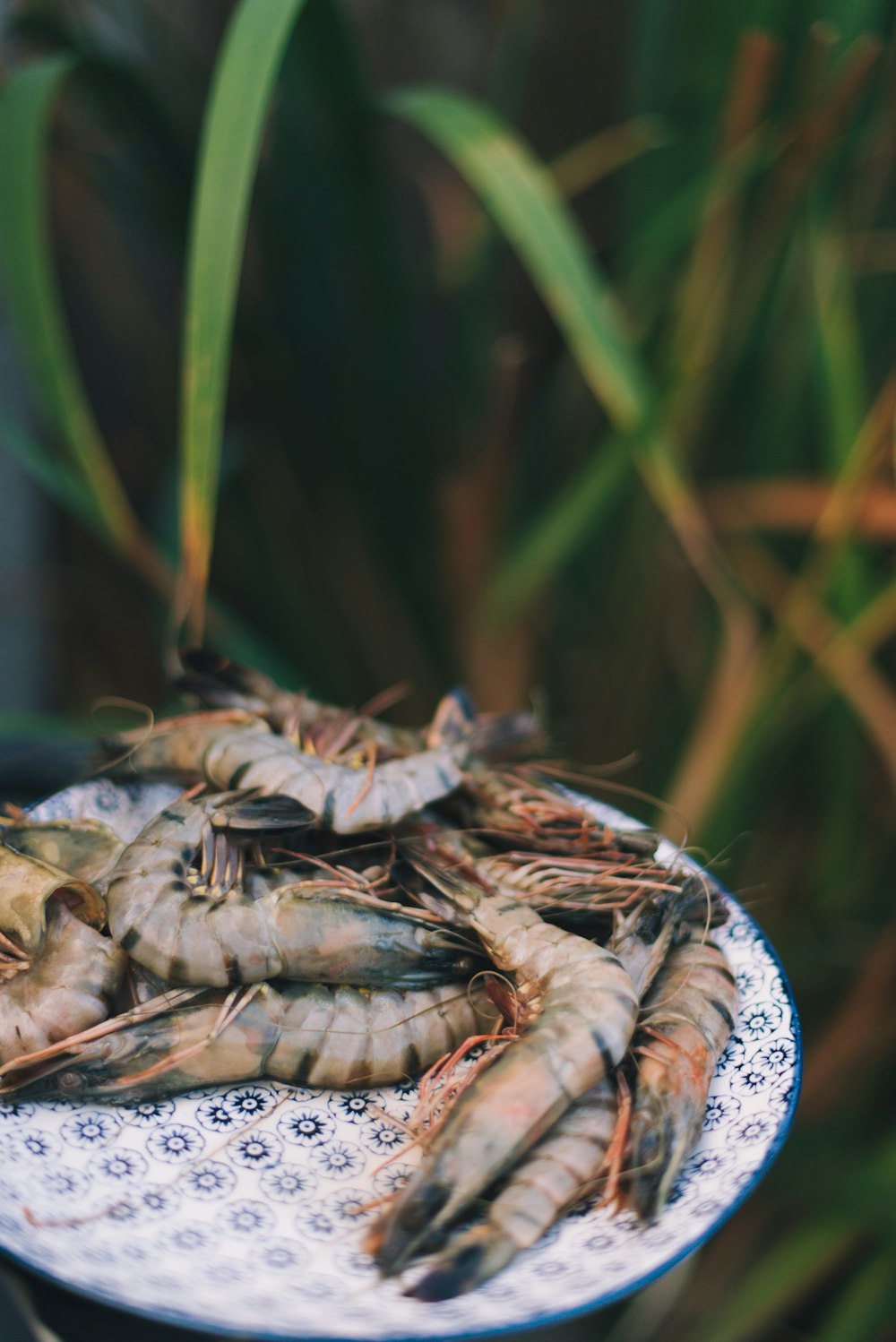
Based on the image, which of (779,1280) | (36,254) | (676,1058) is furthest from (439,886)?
(779,1280)

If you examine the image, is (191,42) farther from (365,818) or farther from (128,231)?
(365,818)

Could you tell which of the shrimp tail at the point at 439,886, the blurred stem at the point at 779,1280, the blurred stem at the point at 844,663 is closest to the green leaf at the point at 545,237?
the blurred stem at the point at 844,663

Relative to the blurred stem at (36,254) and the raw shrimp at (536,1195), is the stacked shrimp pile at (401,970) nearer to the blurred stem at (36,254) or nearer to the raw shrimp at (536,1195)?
the raw shrimp at (536,1195)

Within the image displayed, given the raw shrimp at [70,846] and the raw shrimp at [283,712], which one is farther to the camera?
the raw shrimp at [283,712]

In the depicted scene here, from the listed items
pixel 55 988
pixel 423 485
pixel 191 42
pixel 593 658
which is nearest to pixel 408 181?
pixel 191 42

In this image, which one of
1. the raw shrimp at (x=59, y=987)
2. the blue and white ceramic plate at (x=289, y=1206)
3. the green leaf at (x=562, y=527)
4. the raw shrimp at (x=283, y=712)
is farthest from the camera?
the green leaf at (x=562, y=527)

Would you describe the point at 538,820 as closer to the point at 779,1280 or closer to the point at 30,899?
the point at 30,899

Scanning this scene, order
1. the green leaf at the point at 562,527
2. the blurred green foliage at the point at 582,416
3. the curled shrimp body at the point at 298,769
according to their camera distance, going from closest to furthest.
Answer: the curled shrimp body at the point at 298,769
the blurred green foliage at the point at 582,416
the green leaf at the point at 562,527
